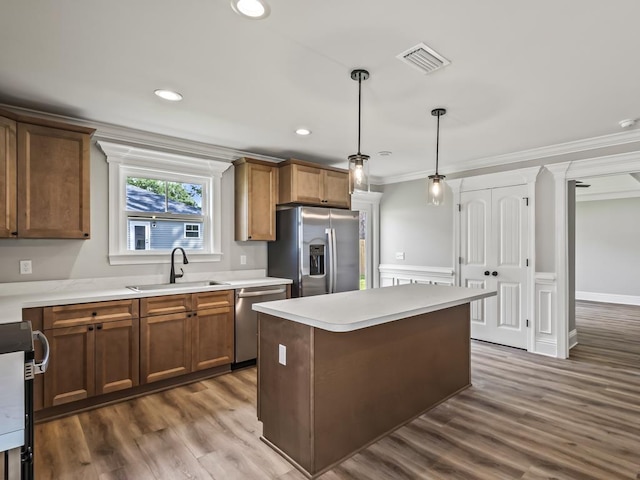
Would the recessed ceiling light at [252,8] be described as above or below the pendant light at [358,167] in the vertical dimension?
above

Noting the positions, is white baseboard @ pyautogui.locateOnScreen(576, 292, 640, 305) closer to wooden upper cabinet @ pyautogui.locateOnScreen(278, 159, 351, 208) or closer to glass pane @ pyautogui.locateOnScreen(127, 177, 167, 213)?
wooden upper cabinet @ pyautogui.locateOnScreen(278, 159, 351, 208)

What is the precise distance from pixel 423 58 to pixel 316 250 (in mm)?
2469

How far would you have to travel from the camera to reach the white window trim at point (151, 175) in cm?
346

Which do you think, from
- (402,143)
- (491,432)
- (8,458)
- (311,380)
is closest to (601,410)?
(491,432)

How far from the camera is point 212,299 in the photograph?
3533 millimetres

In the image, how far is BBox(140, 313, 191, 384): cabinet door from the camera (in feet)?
10.3

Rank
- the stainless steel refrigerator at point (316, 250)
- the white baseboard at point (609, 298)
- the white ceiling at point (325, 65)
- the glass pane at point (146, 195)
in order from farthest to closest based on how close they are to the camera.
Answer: the white baseboard at point (609, 298)
the stainless steel refrigerator at point (316, 250)
the glass pane at point (146, 195)
the white ceiling at point (325, 65)

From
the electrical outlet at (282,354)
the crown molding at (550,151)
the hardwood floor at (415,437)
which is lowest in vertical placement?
the hardwood floor at (415,437)

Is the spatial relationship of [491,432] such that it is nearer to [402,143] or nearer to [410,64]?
[410,64]

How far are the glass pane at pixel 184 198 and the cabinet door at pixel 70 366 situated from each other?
1.50 m

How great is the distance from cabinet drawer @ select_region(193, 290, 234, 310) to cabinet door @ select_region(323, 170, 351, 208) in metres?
1.64

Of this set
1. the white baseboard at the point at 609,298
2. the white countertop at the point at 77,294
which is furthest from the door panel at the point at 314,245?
the white baseboard at the point at 609,298

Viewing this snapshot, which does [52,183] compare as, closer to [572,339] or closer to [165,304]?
[165,304]

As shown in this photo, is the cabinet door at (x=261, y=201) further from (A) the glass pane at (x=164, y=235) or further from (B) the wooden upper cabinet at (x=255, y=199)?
(A) the glass pane at (x=164, y=235)
